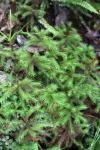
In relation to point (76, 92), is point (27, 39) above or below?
above

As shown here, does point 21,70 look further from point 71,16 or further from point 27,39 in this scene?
point 71,16

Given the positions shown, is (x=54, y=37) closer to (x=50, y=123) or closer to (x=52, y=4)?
(x=52, y=4)

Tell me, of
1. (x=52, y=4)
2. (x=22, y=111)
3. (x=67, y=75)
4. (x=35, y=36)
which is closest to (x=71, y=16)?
(x=52, y=4)

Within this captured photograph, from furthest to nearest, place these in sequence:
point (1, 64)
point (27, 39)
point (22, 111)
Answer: point (27, 39) < point (1, 64) < point (22, 111)

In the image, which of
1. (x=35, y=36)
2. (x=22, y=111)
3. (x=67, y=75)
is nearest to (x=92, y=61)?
(x=67, y=75)

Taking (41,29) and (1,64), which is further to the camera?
(41,29)

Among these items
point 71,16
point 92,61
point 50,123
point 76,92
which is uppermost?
point 71,16

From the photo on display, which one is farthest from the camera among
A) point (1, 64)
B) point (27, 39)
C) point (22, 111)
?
point (27, 39)
